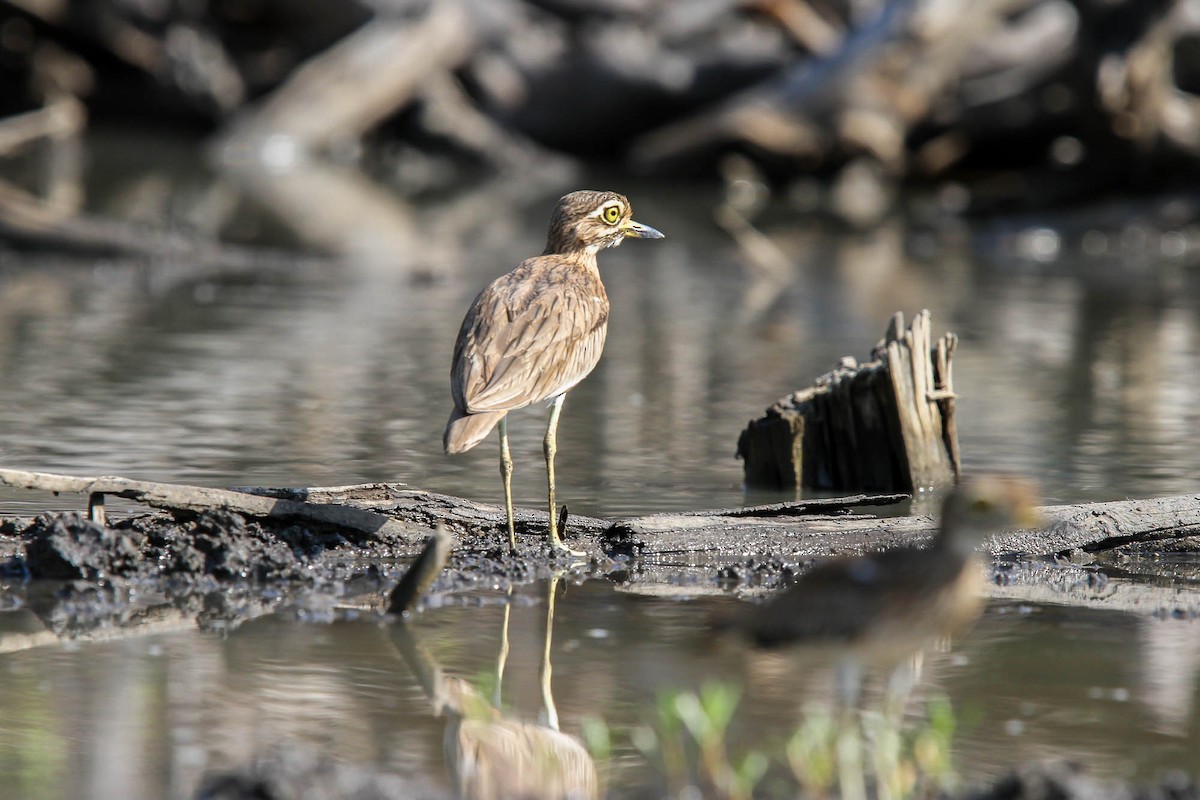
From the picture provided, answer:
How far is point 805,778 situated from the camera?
12.3ft

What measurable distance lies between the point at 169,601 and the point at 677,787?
2.28 m

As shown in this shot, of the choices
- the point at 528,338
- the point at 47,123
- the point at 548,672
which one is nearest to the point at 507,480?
the point at 528,338

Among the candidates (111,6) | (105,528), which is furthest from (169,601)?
(111,6)

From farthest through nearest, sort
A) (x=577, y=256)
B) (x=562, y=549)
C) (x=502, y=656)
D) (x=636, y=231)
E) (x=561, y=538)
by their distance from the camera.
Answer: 1. (x=636, y=231)
2. (x=577, y=256)
3. (x=561, y=538)
4. (x=562, y=549)
5. (x=502, y=656)

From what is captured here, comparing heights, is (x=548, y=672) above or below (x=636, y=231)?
below

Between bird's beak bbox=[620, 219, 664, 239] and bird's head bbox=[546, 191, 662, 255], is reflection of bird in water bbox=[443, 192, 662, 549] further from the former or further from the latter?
bird's beak bbox=[620, 219, 664, 239]

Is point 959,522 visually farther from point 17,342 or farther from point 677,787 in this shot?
point 17,342

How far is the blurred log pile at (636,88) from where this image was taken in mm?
21453

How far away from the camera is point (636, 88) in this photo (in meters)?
25.8

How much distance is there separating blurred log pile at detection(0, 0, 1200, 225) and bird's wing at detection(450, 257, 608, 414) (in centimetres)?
1338

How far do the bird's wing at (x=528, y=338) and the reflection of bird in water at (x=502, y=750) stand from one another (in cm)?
139

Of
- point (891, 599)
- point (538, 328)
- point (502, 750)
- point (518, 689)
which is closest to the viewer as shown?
point (891, 599)

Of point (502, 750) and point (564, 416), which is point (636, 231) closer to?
point (564, 416)

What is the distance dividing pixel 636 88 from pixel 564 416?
54.6 feet
